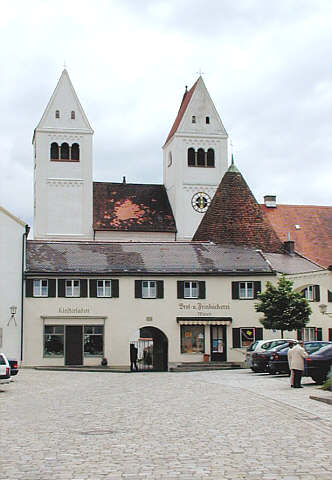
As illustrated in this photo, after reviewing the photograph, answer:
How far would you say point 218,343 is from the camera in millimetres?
49406

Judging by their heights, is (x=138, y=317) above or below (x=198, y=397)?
above

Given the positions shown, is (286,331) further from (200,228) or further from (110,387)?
(110,387)

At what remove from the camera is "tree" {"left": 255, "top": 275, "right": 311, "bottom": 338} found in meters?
44.0

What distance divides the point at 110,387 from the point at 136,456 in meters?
15.7

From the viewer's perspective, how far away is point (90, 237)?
77000mm

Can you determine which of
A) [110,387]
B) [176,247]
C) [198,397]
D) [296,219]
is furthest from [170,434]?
[296,219]

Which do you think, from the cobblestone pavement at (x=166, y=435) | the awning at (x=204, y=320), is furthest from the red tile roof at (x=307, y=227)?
the cobblestone pavement at (x=166, y=435)

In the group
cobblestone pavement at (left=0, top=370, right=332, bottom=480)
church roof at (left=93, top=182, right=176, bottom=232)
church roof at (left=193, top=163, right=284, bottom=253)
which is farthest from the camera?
church roof at (left=93, top=182, right=176, bottom=232)

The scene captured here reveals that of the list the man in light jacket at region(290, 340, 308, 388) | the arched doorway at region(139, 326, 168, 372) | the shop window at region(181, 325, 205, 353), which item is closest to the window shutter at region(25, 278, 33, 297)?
the arched doorway at region(139, 326, 168, 372)

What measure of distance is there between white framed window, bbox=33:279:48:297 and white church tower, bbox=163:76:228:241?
1301 inches

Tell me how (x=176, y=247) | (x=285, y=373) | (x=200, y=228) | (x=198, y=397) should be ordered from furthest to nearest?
(x=200, y=228) → (x=176, y=247) → (x=285, y=373) → (x=198, y=397)

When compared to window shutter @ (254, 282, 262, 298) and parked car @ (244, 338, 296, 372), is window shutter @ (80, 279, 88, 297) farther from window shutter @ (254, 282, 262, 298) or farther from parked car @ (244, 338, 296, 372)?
parked car @ (244, 338, 296, 372)

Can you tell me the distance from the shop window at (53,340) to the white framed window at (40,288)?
192cm

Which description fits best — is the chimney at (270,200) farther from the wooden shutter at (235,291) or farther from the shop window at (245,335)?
the shop window at (245,335)
